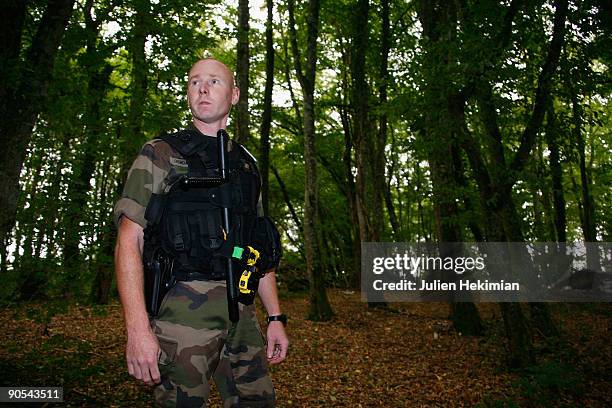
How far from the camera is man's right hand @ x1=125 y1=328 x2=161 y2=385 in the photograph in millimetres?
1903

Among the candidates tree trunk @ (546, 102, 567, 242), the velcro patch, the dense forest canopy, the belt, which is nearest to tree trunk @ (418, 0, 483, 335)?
the dense forest canopy

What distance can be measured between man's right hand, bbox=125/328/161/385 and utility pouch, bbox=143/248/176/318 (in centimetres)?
29

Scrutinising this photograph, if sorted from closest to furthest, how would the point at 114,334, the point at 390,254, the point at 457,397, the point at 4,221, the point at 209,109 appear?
the point at 209,109 < the point at 4,221 < the point at 457,397 < the point at 114,334 < the point at 390,254

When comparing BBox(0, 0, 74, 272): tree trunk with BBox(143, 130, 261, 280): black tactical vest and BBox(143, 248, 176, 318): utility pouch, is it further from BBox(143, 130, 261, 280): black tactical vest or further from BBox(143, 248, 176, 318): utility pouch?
BBox(143, 248, 176, 318): utility pouch

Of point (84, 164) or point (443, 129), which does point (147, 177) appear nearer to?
point (84, 164)

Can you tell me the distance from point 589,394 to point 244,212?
295 inches

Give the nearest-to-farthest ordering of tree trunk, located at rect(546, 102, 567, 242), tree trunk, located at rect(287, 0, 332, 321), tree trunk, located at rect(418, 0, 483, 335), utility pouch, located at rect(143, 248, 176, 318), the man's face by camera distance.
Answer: utility pouch, located at rect(143, 248, 176, 318), the man's face, tree trunk, located at rect(418, 0, 483, 335), tree trunk, located at rect(546, 102, 567, 242), tree trunk, located at rect(287, 0, 332, 321)

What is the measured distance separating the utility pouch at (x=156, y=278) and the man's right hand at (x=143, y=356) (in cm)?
29

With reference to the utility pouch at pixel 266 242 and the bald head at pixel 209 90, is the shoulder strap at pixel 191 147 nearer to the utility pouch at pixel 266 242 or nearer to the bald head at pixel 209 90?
the bald head at pixel 209 90

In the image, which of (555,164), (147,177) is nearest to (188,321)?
(147,177)

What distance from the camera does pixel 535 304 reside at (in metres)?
10.7

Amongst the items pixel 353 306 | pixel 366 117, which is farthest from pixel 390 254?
pixel 366 117

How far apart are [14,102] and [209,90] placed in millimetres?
3462

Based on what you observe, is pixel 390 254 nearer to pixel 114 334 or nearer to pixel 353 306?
pixel 353 306
